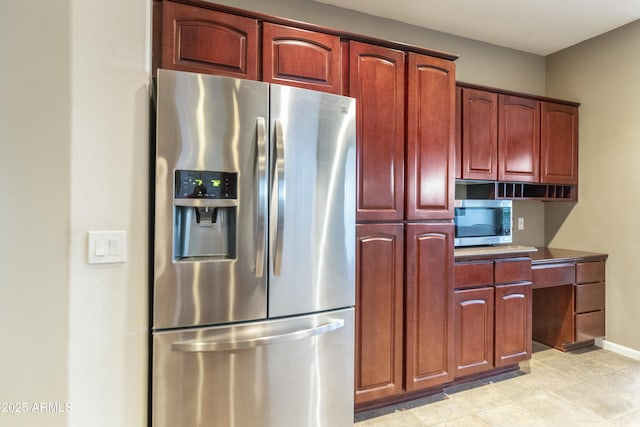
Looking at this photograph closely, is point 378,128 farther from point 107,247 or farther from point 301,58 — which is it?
point 107,247

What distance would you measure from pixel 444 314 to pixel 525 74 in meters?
2.94

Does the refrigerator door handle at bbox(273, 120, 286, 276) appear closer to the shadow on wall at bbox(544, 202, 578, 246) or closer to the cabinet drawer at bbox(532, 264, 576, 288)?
the cabinet drawer at bbox(532, 264, 576, 288)

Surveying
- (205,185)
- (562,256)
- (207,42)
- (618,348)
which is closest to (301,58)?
(207,42)

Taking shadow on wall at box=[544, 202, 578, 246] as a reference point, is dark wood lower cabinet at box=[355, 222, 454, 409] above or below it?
below

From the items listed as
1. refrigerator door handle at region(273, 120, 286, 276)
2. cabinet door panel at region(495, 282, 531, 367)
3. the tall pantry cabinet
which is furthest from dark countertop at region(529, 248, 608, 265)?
refrigerator door handle at region(273, 120, 286, 276)

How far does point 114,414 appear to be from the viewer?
1326 millimetres

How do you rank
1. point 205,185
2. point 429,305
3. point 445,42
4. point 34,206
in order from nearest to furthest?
1. point 34,206
2. point 205,185
3. point 429,305
4. point 445,42

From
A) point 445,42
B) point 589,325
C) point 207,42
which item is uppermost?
point 445,42

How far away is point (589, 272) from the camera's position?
10.5 ft

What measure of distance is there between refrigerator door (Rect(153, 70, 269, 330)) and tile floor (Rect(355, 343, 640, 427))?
4.42 ft

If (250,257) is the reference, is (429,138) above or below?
above

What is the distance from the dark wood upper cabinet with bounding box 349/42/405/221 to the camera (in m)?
2.11

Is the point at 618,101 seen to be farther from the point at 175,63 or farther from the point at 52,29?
the point at 52,29

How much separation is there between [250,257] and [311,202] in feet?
1.29
